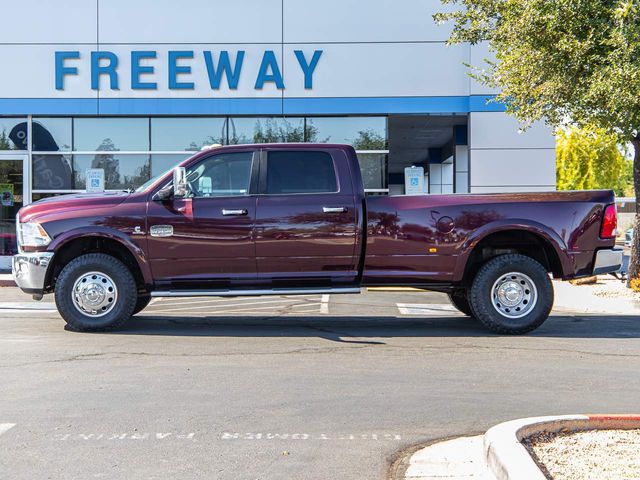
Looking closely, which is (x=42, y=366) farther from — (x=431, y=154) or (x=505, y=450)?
(x=431, y=154)

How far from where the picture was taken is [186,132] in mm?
19578

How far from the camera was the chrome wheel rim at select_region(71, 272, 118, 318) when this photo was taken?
9422 mm

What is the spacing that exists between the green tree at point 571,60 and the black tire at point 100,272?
7.62m

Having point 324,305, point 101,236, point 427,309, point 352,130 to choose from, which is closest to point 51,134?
point 352,130

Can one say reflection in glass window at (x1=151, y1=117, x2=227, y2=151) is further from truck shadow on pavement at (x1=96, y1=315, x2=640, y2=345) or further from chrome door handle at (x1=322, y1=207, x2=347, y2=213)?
chrome door handle at (x1=322, y1=207, x2=347, y2=213)

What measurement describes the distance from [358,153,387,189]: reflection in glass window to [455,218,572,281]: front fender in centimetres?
990

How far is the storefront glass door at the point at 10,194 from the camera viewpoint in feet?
64.9

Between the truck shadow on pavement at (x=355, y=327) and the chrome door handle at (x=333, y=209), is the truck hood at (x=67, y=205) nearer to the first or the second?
the truck shadow on pavement at (x=355, y=327)

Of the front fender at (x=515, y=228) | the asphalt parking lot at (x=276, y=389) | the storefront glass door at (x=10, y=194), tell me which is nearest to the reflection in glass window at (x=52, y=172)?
the storefront glass door at (x=10, y=194)

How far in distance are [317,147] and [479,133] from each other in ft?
33.0

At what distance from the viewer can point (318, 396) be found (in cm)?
633

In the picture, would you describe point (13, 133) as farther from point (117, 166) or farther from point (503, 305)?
point (503, 305)

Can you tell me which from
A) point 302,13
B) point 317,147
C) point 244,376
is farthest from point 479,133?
point 244,376

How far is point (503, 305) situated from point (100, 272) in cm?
475
